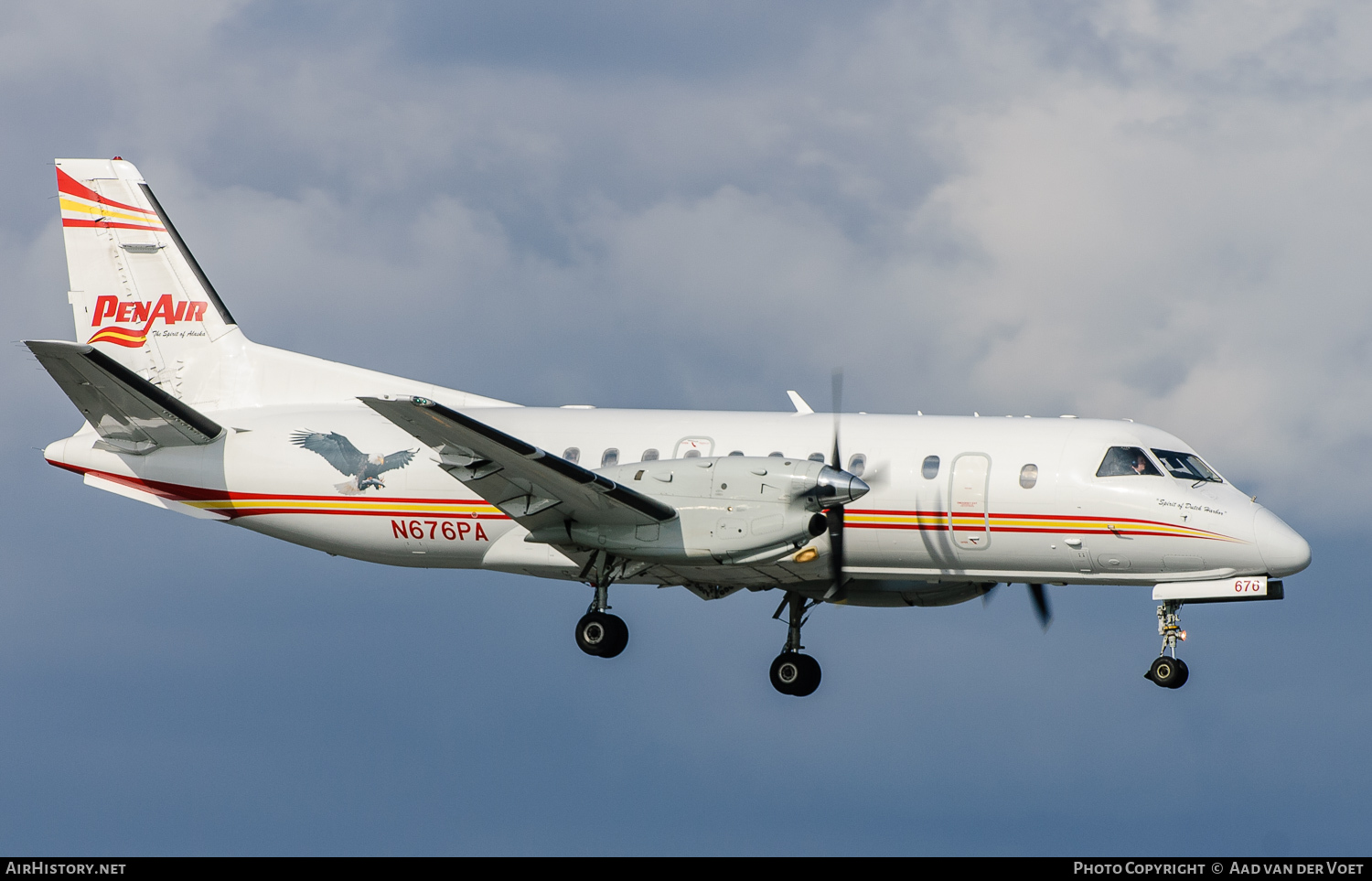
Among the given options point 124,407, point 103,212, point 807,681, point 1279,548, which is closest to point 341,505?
point 124,407

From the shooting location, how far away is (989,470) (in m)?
22.2

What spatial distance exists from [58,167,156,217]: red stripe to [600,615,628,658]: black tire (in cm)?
1107

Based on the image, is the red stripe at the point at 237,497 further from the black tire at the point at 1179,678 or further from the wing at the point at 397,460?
the black tire at the point at 1179,678

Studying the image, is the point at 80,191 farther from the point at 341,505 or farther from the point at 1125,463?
the point at 1125,463

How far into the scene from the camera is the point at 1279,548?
2139 centimetres

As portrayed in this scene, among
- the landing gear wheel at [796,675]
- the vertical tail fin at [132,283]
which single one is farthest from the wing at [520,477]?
the vertical tail fin at [132,283]

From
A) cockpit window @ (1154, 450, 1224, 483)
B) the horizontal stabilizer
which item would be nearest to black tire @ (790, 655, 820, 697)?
cockpit window @ (1154, 450, 1224, 483)

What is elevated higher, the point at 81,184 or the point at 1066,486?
the point at 81,184

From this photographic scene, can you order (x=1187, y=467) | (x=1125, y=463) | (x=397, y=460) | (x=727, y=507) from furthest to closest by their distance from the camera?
(x=397, y=460) < (x=1187, y=467) < (x=1125, y=463) < (x=727, y=507)

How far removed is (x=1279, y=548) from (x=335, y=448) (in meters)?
13.5

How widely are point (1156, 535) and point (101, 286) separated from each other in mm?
17333

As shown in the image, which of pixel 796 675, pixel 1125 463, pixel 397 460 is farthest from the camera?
pixel 796 675
